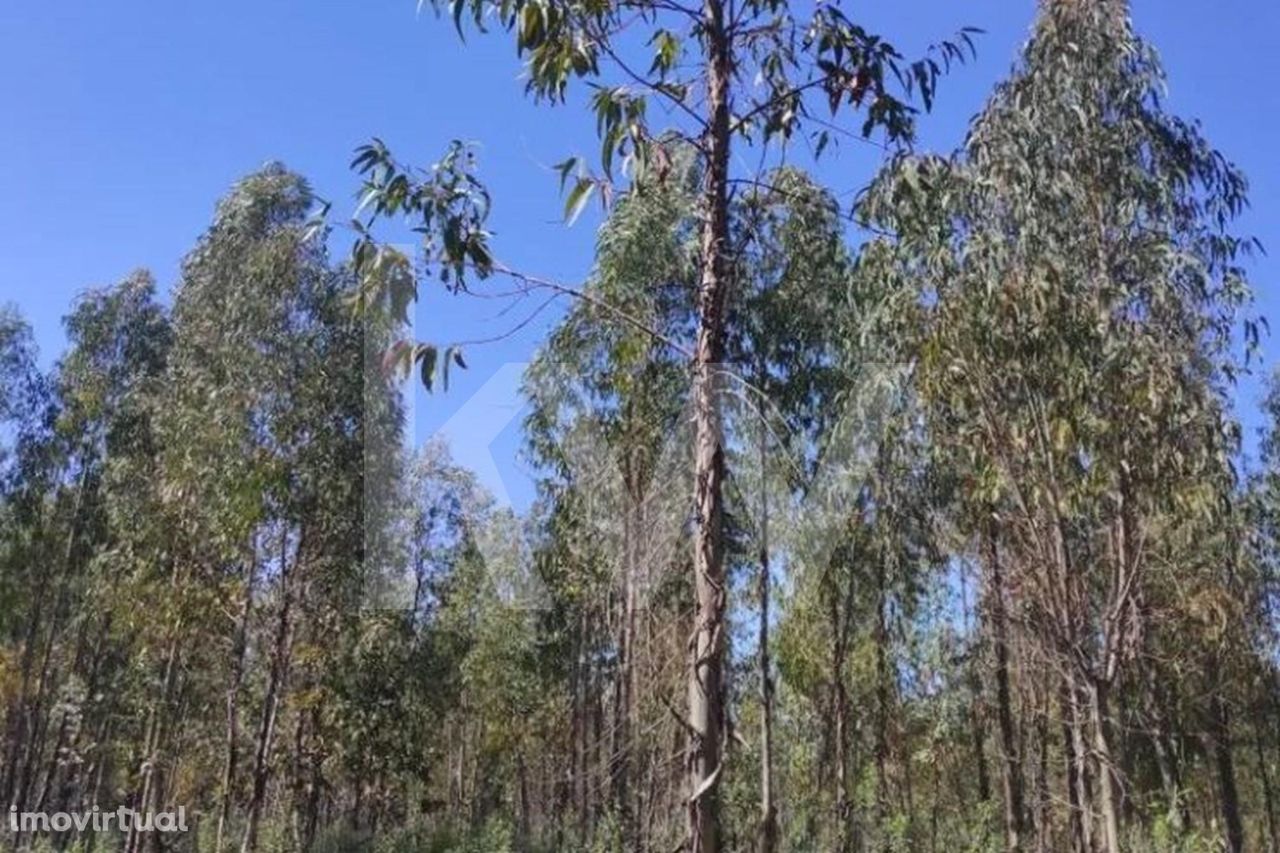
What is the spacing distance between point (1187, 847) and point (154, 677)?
11.0m

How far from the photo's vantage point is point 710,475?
7.24 ft

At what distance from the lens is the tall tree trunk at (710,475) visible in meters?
2.04

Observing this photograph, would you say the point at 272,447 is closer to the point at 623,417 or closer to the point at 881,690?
the point at 623,417

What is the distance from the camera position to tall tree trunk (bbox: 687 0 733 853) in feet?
6.69

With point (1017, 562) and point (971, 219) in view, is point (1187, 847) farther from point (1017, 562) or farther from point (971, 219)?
point (971, 219)

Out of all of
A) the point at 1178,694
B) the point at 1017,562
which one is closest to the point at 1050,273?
the point at 1017,562

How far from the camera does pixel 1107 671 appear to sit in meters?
5.40

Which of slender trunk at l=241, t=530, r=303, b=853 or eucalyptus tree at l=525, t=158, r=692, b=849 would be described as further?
slender trunk at l=241, t=530, r=303, b=853

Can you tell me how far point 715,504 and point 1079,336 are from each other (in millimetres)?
3953

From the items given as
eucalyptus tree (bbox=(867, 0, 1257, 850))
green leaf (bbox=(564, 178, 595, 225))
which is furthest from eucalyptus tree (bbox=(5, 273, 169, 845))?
green leaf (bbox=(564, 178, 595, 225))

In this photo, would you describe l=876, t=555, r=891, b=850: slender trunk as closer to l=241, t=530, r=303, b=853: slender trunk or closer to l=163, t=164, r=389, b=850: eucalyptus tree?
l=163, t=164, r=389, b=850: eucalyptus tree

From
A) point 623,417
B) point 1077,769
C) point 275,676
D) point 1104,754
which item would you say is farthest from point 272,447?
point 1077,769

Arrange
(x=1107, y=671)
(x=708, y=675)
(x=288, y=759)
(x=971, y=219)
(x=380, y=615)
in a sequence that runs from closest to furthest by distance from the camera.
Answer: (x=708, y=675) < (x=1107, y=671) < (x=971, y=219) < (x=380, y=615) < (x=288, y=759)

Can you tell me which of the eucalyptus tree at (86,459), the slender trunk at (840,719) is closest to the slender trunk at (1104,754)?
the slender trunk at (840,719)
